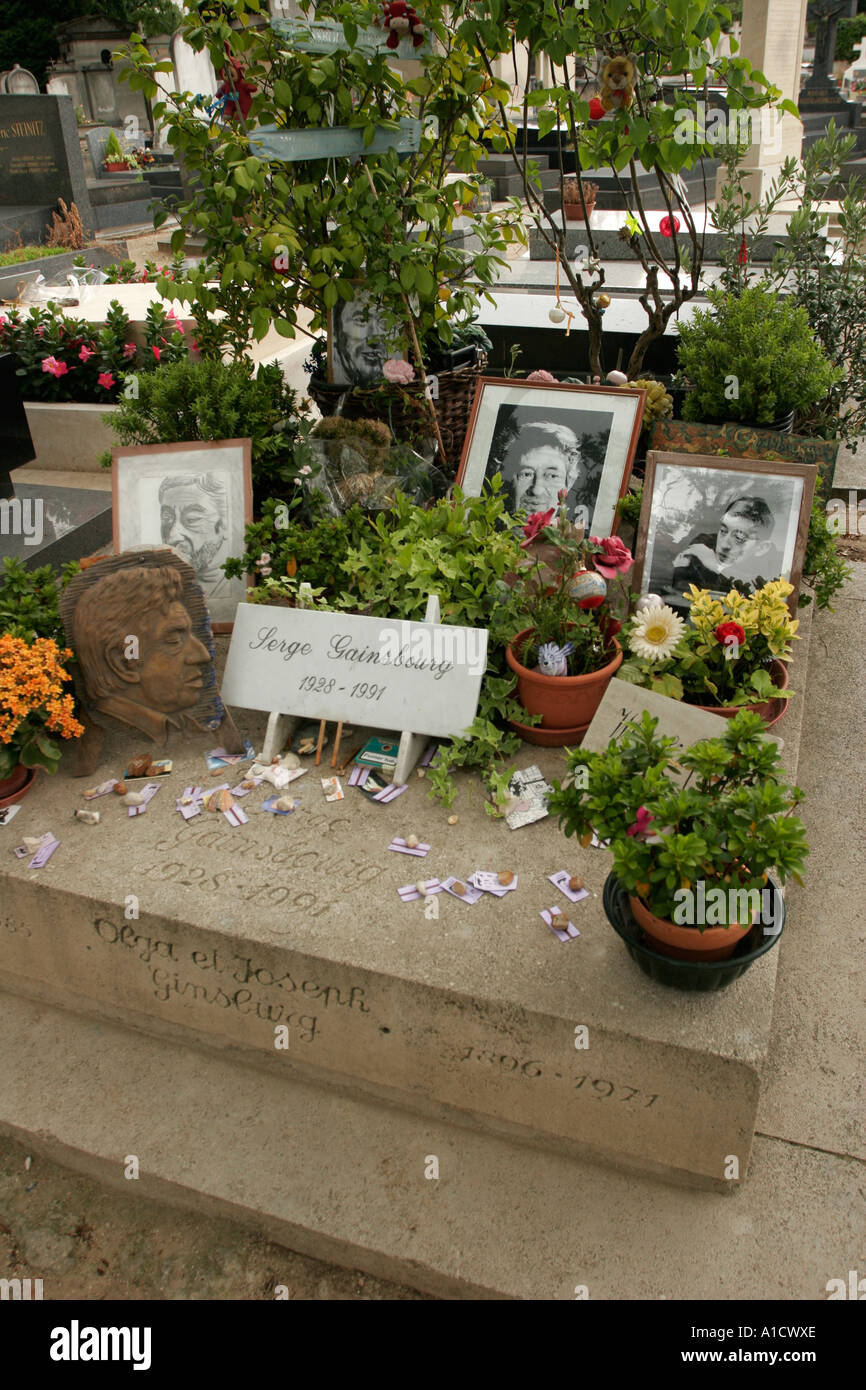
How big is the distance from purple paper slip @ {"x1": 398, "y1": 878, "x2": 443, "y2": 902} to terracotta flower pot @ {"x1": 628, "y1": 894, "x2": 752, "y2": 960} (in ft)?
1.79

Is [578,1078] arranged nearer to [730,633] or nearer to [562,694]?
[562,694]

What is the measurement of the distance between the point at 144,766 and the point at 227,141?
2230mm

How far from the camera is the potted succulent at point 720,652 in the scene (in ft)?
8.68

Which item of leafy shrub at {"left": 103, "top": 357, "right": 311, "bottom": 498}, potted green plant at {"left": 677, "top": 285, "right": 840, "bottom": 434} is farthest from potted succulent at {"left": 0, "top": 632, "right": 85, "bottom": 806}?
potted green plant at {"left": 677, "top": 285, "right": 840, "bottom": 434}

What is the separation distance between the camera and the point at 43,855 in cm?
259

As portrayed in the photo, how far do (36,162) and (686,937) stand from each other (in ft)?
39.6

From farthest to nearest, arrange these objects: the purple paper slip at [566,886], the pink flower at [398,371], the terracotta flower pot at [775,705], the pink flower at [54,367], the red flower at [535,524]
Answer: the pink flower at [54,367] < the pink flower at [398,371] < the red flower at [535,524] < the terracotta flower pot at [775,705] < the purple paper slip at [566,886]

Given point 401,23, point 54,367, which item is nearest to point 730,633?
point 401,23

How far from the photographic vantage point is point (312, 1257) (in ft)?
7.70

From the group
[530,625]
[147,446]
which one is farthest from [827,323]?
[147,446]

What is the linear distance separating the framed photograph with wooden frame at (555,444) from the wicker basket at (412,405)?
0.34 metres

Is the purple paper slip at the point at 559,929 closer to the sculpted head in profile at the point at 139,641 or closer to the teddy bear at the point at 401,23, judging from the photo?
the sculpted head in profile at the point at 139,641

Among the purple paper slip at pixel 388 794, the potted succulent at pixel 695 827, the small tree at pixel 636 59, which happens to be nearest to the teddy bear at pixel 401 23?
the small tree at pixel 636 59

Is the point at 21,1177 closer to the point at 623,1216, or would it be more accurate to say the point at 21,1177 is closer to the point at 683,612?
the point at 623,1216
